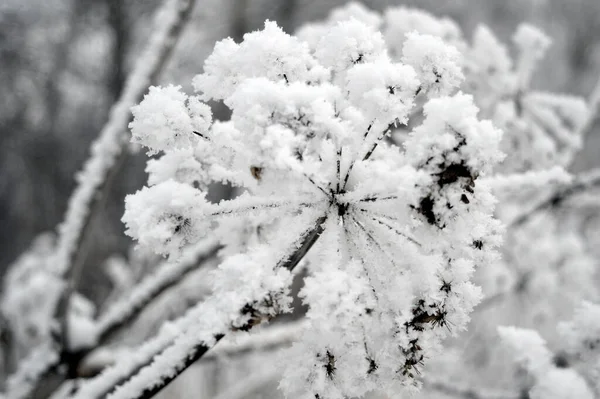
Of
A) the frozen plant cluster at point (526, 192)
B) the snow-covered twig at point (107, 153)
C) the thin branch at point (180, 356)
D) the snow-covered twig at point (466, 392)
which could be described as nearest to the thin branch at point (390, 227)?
the thin branch at point (180, 356)

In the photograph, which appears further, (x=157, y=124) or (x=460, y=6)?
(x=460, y=6)

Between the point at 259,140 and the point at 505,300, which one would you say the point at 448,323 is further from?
the point at 505,300

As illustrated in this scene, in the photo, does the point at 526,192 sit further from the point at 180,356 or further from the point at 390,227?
the point at 180,356

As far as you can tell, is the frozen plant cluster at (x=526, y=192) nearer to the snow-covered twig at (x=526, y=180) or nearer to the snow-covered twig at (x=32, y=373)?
the snow-covered twig at (x=526, y=180)

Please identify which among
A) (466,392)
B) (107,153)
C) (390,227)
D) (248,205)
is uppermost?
(107,153)

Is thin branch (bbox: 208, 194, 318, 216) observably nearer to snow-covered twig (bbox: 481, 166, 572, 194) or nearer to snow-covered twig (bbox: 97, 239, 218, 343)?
snow-covered twig (bbox: 481, 166, 572, 194)

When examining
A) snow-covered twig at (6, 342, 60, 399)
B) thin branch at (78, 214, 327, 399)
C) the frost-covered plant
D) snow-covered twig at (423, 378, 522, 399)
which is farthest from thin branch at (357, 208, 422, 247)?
snow-covered twig at (6, 342, 60, 399)

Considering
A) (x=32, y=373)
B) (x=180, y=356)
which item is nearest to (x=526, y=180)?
(x=180, y=356)

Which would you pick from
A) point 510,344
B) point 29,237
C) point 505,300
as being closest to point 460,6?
point 505,300
